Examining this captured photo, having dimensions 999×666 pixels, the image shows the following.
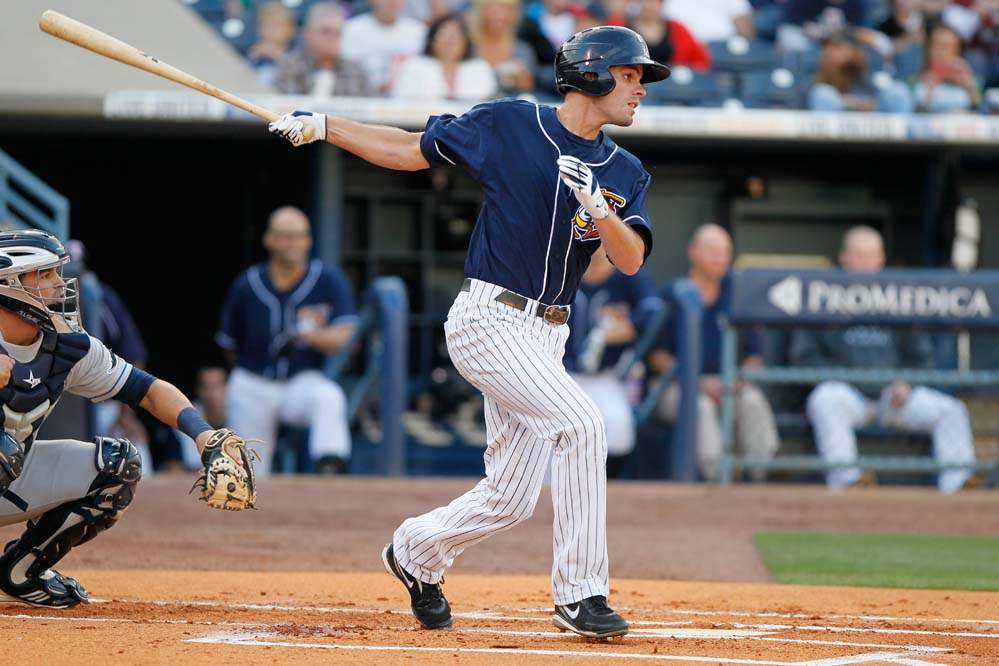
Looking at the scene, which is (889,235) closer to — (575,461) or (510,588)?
(510,588)

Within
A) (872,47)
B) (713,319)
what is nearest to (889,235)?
(872,47)

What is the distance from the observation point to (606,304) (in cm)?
921

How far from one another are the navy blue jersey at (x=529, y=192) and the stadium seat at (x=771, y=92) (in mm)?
6505

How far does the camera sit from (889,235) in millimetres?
11617

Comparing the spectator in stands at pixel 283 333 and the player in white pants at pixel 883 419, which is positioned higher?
the spectator in stands at pixel 283 333

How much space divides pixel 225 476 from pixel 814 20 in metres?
8.57

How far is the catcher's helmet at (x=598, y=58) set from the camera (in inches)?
167

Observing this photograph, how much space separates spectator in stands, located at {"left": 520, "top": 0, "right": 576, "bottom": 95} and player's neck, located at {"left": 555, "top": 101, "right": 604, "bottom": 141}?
618cm

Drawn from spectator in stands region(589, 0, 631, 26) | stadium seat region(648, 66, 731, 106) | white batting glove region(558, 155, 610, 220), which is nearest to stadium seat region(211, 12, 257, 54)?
spectator in stands region(589, 0, 631, 26)

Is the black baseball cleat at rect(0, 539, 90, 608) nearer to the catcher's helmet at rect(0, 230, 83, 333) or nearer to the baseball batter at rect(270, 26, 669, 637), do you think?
the catcher's helmet at rect(0, 230, 83, 333)

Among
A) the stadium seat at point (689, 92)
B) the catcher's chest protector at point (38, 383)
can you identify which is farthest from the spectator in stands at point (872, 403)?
the catcher's chest protector at point (38, 383)

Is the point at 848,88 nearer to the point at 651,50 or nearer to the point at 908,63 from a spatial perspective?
the point at 908,63

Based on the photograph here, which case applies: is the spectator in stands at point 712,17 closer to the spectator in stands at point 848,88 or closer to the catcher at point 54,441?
the spectator in stands at point 848,88

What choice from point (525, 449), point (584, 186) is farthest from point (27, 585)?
point (584, 186)
